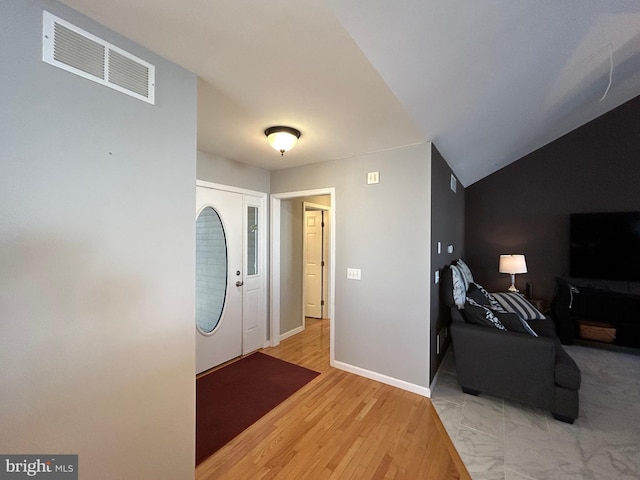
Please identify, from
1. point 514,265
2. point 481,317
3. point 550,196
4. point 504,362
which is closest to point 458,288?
point 481,317

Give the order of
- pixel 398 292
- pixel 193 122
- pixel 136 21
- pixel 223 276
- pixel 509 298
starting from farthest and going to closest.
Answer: pixel 509 298, pixel 223 276, pixel 398 292, pixel 193 122, pixel 136 21

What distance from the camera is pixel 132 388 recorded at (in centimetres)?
114

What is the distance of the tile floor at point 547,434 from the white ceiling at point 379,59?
2.37m

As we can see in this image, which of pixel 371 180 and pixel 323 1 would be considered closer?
pixel 323 1

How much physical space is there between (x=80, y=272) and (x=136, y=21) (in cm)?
104

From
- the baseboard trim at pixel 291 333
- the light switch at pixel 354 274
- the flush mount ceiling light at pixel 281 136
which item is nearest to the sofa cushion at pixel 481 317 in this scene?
the light switch at pixel 354 274

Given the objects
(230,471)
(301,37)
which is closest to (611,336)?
(230,471)

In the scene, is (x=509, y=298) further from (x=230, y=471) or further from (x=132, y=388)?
(x=132, y=388)

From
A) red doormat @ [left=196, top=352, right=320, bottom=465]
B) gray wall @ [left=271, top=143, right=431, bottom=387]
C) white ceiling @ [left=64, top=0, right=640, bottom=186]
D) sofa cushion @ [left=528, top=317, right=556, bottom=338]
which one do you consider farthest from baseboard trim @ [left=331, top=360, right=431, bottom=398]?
white ceiling @ [left=64, top=0, right=640, bottom=186]

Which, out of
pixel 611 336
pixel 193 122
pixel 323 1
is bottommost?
pixel 611 336

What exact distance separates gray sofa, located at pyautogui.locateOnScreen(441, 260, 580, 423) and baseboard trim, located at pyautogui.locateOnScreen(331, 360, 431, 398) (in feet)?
1.19

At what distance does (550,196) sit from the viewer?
13.8 ft

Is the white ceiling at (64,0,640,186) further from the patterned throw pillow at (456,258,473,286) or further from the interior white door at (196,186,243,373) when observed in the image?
the patterned throw pillow at (456,258,473,286)

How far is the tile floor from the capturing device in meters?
1.61
